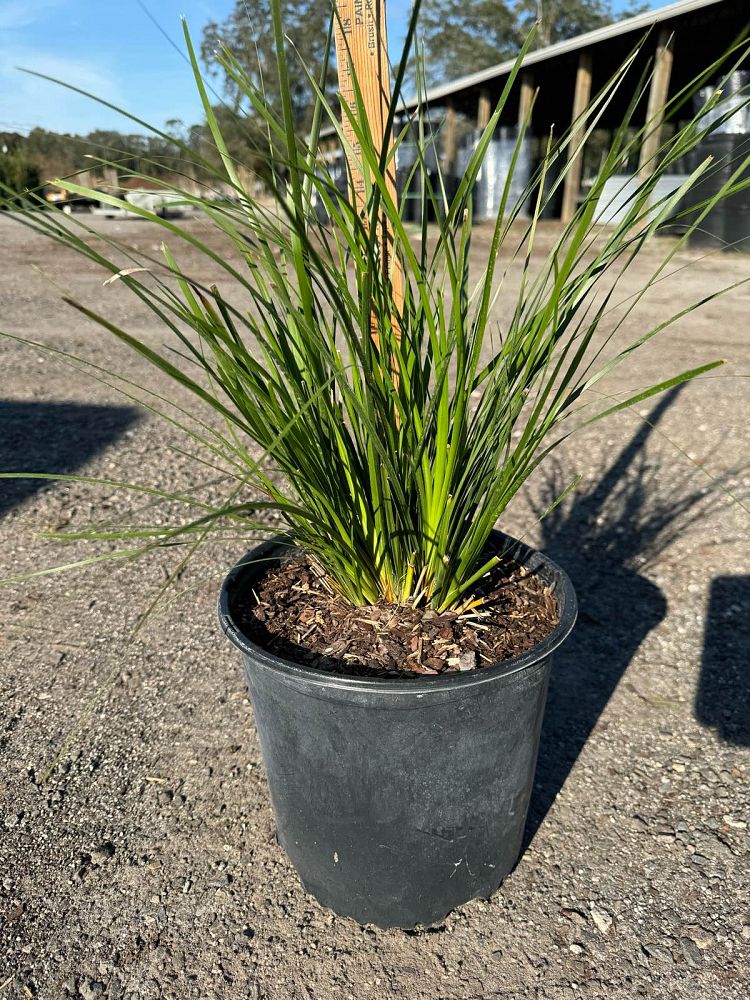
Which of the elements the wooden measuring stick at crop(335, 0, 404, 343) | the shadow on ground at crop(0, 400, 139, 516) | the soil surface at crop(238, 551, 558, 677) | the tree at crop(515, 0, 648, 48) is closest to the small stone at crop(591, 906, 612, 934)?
the soil surface at crop(238, 551, 558, 677)

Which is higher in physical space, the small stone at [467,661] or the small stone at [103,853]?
the small stone at [467,661]

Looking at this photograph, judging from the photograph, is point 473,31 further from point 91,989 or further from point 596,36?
point 91,989

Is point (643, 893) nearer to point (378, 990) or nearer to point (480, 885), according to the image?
point (480, 885)

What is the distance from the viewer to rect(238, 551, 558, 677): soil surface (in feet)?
3.87

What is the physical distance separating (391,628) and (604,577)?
127cm

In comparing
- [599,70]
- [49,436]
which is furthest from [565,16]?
[49,436]

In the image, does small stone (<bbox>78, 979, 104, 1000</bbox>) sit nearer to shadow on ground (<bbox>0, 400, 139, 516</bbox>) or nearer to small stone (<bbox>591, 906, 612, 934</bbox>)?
small stone (<bbox>591, 906, 612, 934</bbox>)

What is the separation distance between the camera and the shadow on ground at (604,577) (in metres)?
1.70

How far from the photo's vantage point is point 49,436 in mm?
3178

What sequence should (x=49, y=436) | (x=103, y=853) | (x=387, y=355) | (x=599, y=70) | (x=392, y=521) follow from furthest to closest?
1. (x=599, y=70)
2. (x=49, y=436)
3. (x=103, y=853)
4. (x=392, y=521)
5. (x=387, y=355)

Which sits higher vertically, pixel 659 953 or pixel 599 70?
pixel 599 70

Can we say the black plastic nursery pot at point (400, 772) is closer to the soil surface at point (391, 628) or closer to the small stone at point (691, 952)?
the soil surface at point (391, 628)

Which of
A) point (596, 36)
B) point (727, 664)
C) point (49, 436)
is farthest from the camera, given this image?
point (596, 36)

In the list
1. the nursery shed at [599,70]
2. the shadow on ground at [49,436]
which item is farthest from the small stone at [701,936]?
the nursery shed at [599,70]
